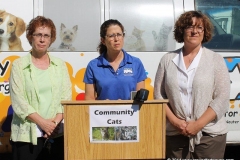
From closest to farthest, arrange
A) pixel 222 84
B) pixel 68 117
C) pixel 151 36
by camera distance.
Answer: pixel 68 117 < pixel 222 84 < pixel 151 36

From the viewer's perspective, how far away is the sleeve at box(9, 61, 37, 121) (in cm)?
322

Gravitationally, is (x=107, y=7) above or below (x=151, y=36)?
above

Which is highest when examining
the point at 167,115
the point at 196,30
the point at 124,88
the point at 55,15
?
the point at 55,15

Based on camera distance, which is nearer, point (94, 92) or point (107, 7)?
point (94, 92)

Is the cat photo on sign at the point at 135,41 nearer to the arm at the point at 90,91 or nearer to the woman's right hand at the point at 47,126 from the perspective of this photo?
the arm at the point at 90,91

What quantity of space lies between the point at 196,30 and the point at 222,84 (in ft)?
1.55

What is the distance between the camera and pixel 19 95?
326 cm

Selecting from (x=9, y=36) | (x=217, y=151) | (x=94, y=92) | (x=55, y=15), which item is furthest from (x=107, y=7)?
(x=217, y=151)

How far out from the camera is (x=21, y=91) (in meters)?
3.27

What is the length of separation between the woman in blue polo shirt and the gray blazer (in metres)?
0.32

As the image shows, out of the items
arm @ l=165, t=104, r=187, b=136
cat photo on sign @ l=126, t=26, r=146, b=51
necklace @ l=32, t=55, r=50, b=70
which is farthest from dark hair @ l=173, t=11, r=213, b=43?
cat photo on sign @ l=126, t=26, r=146, b=51

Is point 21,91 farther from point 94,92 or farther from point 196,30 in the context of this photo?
point 196,30

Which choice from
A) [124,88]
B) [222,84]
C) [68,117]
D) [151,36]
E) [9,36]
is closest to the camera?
[68,117]

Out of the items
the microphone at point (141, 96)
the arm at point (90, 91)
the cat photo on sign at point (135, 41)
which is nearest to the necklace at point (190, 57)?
the microphone at point (141, 96)
